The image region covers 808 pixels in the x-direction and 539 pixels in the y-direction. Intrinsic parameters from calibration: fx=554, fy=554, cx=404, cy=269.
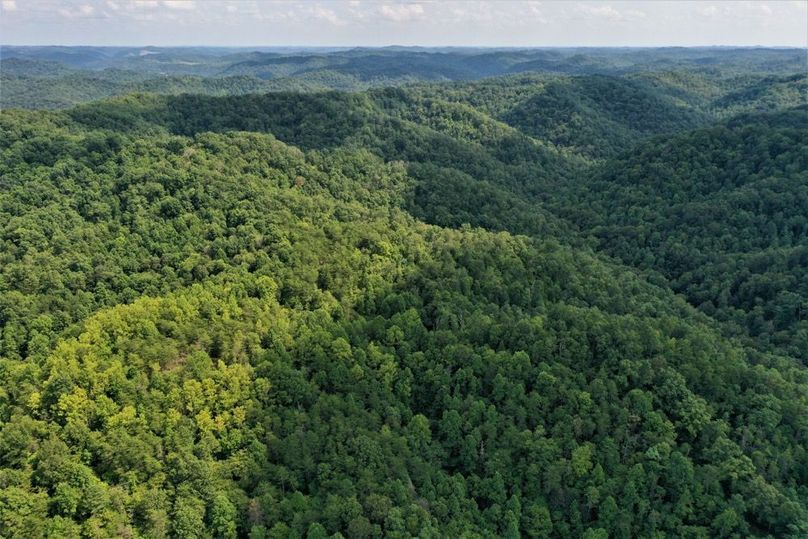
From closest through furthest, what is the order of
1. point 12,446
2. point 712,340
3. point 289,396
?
1. point 12,446
2. point 289,396
3. point 712,340

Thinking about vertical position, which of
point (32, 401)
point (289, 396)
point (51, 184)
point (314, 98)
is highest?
point (314, 98)

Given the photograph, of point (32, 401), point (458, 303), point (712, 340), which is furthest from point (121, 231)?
point (712, 340)

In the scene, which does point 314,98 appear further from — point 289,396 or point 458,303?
point 289,396

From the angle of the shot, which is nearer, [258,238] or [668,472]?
[668,472]

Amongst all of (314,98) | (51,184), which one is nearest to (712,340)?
(51,184)

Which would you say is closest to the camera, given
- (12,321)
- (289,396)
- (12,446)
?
(12,446)

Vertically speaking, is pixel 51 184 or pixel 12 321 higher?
pixel 51 184

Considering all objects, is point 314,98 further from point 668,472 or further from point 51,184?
point 668,472
